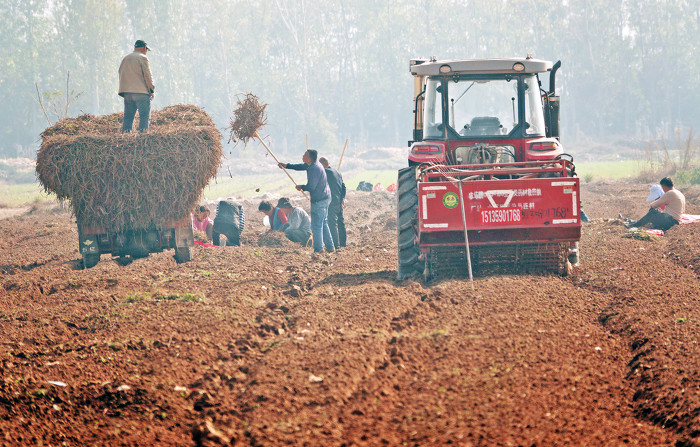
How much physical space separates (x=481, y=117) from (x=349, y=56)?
73.4 metres

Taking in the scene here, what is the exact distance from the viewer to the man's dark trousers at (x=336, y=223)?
13750 millimetres

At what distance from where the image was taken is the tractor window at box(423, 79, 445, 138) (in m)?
Answer: 9.99

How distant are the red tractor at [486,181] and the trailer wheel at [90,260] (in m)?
4.75

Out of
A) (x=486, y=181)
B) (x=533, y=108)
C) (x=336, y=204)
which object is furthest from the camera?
(x=336, y=204)

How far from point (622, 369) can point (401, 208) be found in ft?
14.4

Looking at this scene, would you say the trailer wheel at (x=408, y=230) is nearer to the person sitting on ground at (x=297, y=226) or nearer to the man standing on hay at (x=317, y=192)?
the man standing on hay at (x=317, y=192)

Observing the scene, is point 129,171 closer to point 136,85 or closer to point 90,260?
point 136,85

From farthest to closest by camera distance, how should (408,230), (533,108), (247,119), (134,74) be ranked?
1. (247,119)
2. (134,74)
3. (533,108)
4. (408,230)

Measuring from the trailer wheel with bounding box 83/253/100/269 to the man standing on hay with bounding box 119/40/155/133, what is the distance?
1926mm

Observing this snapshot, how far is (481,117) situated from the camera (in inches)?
391

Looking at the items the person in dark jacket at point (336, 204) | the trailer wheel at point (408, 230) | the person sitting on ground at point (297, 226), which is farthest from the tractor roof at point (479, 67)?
the person sitting on ground at point (297, 226)

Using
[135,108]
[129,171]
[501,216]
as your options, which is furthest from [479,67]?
[135,108]

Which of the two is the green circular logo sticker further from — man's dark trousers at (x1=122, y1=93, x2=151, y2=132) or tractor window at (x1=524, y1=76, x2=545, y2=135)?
man's dark trousers at (x1=122, y1=93, x2=151, y2=132)

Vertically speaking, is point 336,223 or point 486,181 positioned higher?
point 486,181
